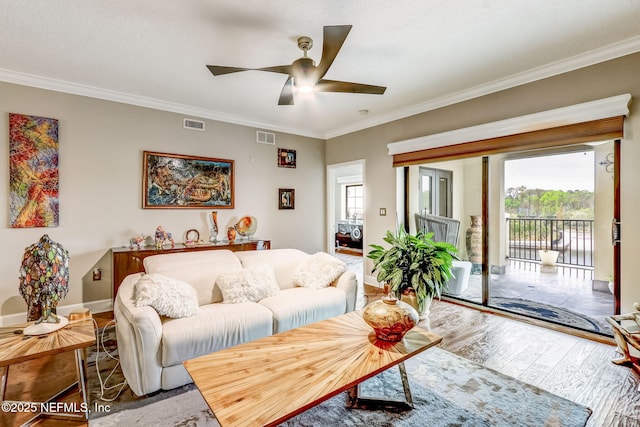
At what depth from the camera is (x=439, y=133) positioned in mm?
4004

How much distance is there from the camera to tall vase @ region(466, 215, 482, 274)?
3.95 meters

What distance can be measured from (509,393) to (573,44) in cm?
290

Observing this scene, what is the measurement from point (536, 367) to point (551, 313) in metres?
1.34

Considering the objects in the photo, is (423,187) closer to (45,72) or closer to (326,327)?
(326,327)

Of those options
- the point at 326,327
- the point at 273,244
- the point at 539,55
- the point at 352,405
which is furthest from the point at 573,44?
the point at 273,244

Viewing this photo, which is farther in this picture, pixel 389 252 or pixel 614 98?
pixel 389 252

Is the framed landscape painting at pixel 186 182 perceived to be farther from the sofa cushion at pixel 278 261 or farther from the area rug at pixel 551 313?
the area rug at pixel 551 313

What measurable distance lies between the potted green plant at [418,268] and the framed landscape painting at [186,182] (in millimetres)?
2772

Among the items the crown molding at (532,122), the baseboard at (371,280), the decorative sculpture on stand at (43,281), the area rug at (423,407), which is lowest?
the area rug at (423,407)

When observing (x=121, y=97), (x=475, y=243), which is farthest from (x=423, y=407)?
(x=121, y=97)

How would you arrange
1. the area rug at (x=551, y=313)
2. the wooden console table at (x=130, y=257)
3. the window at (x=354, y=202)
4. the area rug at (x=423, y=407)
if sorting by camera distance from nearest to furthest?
the area rug at (x=423, y=407)
the area rug at (x=551, y=313)
the wooden console table at (x=130, y=257)
the window at (x=354, y=202)

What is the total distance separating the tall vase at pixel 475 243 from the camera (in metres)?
3.95

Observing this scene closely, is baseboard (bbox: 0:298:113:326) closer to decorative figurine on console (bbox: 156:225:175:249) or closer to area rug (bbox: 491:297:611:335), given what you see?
decorative figurine on console (bbox: 156:225:175:249)

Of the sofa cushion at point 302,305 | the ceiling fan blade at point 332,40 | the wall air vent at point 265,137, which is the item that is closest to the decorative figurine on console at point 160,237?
the sofa cushion at point 302,305
